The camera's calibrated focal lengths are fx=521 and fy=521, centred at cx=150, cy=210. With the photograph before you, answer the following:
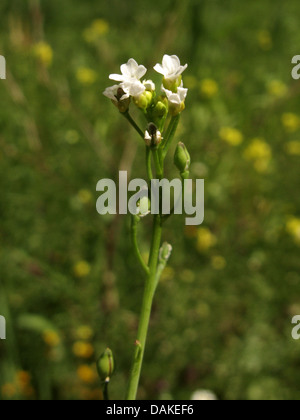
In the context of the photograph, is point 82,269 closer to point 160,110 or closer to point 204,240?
point 204,240

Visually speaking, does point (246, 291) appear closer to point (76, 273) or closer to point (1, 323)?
point (76, 273)

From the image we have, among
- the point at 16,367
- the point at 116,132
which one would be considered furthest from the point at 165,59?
the point at 116,132

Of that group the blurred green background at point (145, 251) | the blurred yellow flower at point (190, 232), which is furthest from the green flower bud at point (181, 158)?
the blurred yellow flower at point (190, 232)

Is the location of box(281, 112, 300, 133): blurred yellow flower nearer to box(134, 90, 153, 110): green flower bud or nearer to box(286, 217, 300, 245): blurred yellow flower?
box(286, 217, 300, 245): blurred yellow flower

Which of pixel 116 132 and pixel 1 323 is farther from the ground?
pixel 116 132

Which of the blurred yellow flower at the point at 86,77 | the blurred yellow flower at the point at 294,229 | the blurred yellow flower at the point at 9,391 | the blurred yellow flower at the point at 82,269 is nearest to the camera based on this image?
the blurred yellow flower at the point at 9,391

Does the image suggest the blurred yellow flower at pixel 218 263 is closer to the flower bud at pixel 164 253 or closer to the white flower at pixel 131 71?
the flower bud at pixel 164 253
